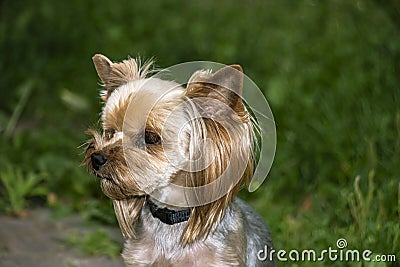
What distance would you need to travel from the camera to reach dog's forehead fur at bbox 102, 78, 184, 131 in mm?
3476

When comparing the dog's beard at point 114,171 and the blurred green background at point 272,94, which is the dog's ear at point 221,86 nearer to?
the dog's beard at point 114,171

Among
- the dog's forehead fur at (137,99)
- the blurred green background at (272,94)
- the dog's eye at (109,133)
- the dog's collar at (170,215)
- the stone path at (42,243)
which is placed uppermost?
the dog's forehead fur at (137,99)

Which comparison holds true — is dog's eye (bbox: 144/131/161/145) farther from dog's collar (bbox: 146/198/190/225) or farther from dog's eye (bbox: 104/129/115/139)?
dog's collar (bbox: 146/198/190/225)

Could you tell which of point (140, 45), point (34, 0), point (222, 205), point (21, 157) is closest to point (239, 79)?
point (222, 205)

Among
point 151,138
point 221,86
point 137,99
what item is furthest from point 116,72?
point 221,86

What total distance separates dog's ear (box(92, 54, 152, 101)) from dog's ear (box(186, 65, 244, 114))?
14.4 inches

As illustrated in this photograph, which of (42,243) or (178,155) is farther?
(42,243)

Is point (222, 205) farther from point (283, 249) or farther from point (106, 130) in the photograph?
point (283, 249)

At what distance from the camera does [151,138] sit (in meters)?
3.52

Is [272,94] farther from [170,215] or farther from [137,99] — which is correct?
[137,99]

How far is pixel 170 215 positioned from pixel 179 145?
15.9 inches

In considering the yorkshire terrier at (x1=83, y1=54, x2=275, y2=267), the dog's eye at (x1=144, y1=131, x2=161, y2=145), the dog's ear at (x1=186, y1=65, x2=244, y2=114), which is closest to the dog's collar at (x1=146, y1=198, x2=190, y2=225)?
the yorkshire terrier at (x1=83, y1=54, x2=275, y2=267)

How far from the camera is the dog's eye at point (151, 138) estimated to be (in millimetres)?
3508

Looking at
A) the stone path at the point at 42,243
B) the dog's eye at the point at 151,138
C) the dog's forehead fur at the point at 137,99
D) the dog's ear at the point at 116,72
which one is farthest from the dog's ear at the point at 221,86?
the stone path at the point at 42,243
